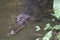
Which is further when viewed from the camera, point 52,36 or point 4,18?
point 4,18

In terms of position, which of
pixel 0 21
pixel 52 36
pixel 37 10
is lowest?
pixel 52 36

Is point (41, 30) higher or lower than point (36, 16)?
lower

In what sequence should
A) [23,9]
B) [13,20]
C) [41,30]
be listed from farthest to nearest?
1. [23,9]
2. [13,20]
3. [41,30]

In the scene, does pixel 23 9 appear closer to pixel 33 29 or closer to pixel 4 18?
pixel 4 18

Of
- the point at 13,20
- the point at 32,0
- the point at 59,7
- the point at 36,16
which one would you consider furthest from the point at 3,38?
the point at 59,7

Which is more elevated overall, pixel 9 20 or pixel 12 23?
pixel 9 20

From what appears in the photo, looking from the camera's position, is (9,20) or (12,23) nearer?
(12,23)

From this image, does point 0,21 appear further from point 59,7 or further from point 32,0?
point 59,7

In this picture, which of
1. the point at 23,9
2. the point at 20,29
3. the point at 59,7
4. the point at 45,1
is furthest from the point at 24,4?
the point at 59,7

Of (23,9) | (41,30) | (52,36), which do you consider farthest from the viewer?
(23,9)
